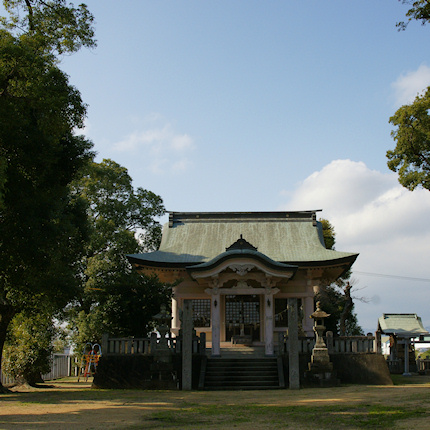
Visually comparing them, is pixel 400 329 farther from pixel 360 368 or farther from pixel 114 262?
pixel 114 262

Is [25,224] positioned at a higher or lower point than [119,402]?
higher

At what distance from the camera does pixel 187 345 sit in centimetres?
1725

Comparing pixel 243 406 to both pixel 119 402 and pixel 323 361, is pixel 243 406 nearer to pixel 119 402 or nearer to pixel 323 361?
pixel 119 402

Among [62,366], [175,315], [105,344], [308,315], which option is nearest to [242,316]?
[308,315]

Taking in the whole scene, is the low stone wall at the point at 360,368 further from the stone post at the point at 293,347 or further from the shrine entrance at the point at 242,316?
the shrine entrance at the point at 242,316

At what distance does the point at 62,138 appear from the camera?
49.4 feet

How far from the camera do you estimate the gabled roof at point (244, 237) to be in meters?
22.5

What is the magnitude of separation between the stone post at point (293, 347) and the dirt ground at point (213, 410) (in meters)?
1.92

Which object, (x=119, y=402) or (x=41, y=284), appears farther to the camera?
(x=41, y=284)

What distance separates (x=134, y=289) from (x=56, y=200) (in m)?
11.8

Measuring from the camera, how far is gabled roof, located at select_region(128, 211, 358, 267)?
2255cm

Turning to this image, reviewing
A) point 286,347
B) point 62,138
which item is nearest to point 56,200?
point 62,138

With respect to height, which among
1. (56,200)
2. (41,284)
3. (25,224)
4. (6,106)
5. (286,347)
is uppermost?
(6,106)

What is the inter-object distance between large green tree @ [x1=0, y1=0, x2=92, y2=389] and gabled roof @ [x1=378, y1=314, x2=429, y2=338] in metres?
17.0
